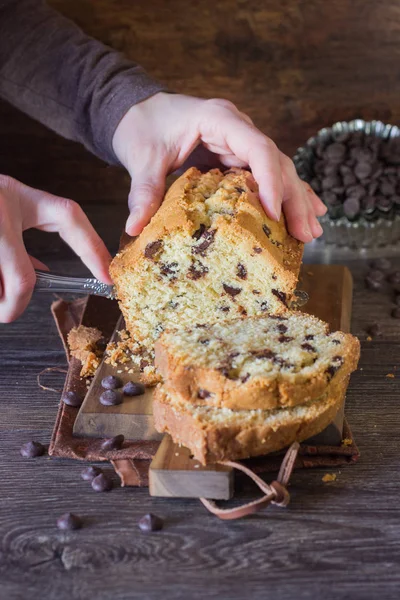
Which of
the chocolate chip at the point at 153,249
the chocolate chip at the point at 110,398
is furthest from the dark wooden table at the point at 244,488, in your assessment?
the chocolate chip at the point at 153,249

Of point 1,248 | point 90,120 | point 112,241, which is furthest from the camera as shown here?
point 112,241

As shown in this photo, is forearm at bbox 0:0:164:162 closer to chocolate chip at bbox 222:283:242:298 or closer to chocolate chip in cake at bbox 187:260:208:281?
chocolate chip in cake at bbox 187:260:208:281

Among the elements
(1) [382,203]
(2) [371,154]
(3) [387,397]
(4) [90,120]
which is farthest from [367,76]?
(3) [387,397]

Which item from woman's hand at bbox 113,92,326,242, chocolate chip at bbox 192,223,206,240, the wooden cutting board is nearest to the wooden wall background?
woman's hand at bbox 113,92,326,242

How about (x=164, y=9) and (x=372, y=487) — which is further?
(x=164, y=9)

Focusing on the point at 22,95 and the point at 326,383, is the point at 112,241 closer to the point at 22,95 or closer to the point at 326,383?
the point at 22,95

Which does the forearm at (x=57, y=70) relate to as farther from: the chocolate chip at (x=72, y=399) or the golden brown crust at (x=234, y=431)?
the golden brown crust at (x=234, y=431)

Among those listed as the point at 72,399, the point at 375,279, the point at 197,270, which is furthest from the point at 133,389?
the point at 375,279
